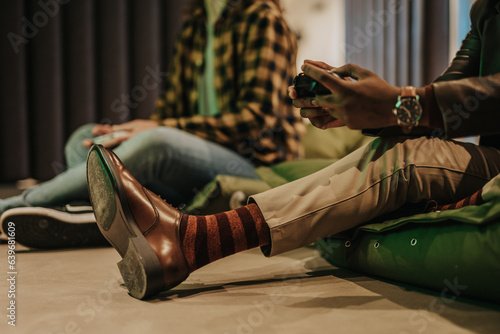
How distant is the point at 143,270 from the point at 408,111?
478 millimetres

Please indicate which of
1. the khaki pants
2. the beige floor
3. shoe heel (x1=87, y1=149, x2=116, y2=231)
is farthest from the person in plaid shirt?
the khaki pants

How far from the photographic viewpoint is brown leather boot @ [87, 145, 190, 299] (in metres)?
0.72

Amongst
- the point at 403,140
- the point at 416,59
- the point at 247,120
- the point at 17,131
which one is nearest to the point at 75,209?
the point at 247,120

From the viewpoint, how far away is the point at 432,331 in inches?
23.1

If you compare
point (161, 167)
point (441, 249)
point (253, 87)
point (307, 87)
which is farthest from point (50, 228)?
point (441, 249)

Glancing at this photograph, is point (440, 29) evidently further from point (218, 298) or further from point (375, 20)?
point (218, 298)

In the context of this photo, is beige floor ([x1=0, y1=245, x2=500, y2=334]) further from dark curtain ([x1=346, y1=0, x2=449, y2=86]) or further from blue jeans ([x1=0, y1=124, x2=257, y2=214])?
dark curtain ([x1=346, y1=0, x2=449, y2=86])

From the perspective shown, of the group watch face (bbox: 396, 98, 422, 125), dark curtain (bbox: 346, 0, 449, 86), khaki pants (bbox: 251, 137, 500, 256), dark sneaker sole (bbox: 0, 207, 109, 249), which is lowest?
dark sneaker sole (bbox: 0, 207, 109, 249)

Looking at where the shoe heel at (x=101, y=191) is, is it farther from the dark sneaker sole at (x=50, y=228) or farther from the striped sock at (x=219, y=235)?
the dark sneaker sole at (x=50, y=228)

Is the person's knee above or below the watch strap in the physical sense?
below

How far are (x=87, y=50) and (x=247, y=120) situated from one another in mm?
1288

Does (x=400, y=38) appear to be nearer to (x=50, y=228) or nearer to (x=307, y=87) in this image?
(x=307, y=87)

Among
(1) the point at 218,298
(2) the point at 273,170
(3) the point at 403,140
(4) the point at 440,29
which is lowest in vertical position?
(1) the point at 218,298

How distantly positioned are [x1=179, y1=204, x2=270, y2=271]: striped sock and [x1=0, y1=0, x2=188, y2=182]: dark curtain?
5.56 ft
